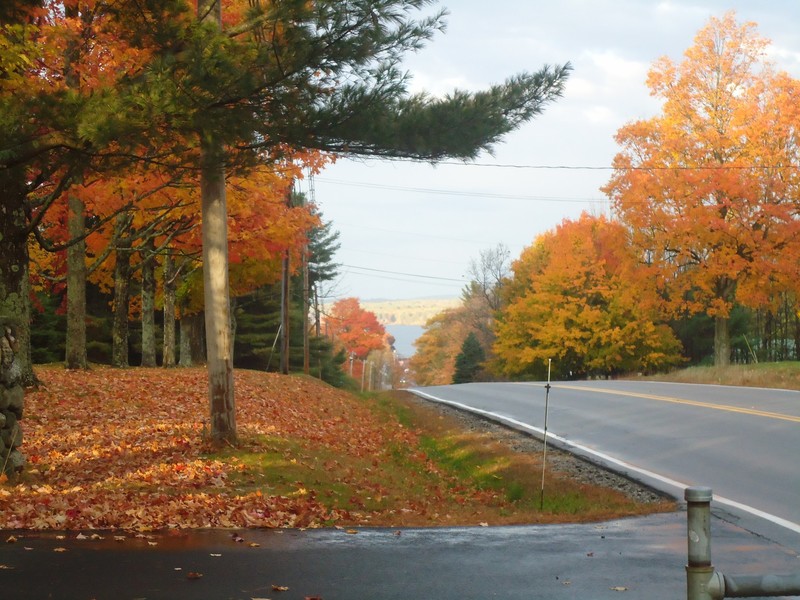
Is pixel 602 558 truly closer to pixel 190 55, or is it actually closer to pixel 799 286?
pixel 190 55

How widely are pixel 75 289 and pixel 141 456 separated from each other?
35.8ft

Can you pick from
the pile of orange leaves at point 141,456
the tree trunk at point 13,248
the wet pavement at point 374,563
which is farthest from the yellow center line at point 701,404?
the tree trunk at point 13,248

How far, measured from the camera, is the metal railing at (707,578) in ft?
11.8

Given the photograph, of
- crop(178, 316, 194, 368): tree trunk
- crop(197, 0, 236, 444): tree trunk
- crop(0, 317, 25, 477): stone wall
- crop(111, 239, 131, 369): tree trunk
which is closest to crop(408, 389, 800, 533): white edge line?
crop(197, 0, 236, 444): tree trunk

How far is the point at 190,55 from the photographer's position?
400 inches

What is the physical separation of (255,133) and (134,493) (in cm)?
456

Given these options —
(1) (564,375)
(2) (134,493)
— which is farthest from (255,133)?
(1) (564,375)

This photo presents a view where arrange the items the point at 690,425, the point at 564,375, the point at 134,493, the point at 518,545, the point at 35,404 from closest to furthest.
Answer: the point at 518,545 < the point at 134,493 < the point at 35,404 < the point at 690,425 < the point at 564,375

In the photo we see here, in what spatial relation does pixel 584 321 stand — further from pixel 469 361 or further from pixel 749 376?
pixel 469 361

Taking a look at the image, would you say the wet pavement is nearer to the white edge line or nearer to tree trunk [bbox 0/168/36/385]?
the white edge line

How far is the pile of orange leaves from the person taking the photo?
8.91 meters

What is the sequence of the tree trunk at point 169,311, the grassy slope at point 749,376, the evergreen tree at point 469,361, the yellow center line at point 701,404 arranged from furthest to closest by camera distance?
the evergreen tree at point 469,361 < the tree trunk at point 169,311 < the grassy slope at point 749,376 < the yellow center line at point 701,404

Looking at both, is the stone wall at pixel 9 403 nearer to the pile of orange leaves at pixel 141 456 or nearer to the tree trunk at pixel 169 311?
the pile of orange leaves at pixel 141 456

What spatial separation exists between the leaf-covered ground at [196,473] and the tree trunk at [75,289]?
239 cm
